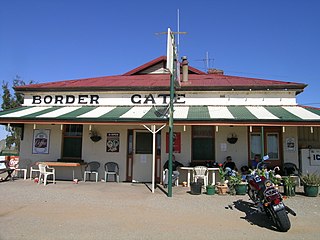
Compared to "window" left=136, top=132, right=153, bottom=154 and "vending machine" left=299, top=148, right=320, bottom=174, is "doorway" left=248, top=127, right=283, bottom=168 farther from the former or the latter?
"window" left=136, top=132, right=153, bottom=154

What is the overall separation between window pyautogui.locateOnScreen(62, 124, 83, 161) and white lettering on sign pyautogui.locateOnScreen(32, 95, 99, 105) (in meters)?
1.29

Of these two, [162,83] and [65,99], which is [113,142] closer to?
[65,99]

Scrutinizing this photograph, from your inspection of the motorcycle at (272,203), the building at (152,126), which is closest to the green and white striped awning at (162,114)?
the building at (152,126)

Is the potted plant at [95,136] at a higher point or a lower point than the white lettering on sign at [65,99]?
lower

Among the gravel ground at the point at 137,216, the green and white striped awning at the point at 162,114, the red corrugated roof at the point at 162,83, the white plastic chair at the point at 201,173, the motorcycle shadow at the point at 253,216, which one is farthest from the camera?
the red corrugated roof at the point at 162,83

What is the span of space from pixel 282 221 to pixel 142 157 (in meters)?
7.17

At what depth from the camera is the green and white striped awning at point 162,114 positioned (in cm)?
966

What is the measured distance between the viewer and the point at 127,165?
37.9 ft

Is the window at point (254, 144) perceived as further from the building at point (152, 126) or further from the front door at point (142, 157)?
the front door at point (142, 157)

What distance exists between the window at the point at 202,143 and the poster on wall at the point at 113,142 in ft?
10.3

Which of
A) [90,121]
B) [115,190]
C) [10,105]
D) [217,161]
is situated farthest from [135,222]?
[10,105]

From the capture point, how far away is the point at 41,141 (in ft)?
39.9

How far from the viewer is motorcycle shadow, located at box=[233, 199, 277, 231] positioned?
5.56 meters

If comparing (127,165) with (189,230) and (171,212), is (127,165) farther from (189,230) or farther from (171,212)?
(189,230)
